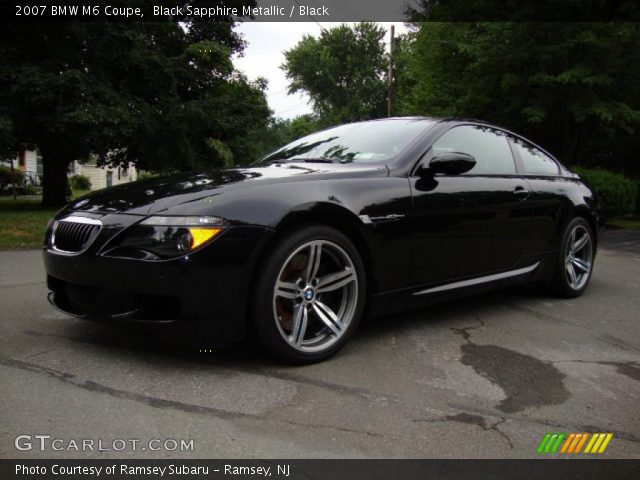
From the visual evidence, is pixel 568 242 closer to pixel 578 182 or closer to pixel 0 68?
pixel 578 182

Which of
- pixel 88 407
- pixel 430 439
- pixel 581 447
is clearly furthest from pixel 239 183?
pixel 581 447

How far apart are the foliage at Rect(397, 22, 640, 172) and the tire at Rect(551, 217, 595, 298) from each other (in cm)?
780

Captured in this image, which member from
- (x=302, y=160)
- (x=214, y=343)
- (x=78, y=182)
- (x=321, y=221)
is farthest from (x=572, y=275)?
(x=78, y=182)

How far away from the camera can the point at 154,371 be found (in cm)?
267

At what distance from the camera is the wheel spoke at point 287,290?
2709 mm

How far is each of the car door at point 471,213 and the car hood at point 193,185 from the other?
15.8 inches

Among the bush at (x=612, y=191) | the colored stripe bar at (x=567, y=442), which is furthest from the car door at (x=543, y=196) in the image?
the bush at (x=612, y=191)

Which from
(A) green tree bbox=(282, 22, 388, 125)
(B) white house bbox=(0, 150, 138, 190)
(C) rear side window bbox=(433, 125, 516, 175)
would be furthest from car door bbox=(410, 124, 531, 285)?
(A) green tree bbox=(282, 22, 388, 125)

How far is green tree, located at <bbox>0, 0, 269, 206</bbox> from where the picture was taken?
12648mm

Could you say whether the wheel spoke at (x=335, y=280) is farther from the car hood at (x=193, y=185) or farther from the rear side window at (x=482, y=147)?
the rear side window at (x=482, y=147)

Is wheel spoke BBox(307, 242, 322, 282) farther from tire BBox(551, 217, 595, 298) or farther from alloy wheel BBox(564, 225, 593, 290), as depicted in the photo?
alloy wheel BBox(564, 225, 593, 290)

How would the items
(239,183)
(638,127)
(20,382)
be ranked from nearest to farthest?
(20,382) < (239,183) < (638,127)

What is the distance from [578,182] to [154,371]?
409 centimetres

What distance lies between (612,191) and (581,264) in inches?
321
